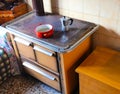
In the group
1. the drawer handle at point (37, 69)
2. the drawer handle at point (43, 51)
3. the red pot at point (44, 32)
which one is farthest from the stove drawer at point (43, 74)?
the red pot at point (44, 32)

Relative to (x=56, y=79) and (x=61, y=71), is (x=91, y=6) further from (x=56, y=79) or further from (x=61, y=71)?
(x=56, y=79)

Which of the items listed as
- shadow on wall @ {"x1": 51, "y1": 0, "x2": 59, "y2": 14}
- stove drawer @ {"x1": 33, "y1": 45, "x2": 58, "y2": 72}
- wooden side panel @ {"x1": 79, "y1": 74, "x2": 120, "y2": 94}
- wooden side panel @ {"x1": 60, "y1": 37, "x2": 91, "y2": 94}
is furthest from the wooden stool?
shadow on wall @ {"x1": 51, "y1": 0, "x2": 59, "y2": 14}

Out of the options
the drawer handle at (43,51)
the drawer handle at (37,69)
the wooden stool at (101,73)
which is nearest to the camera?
the wooden stool at (101,73)

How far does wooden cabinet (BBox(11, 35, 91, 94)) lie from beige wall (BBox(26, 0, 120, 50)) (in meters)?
0.17

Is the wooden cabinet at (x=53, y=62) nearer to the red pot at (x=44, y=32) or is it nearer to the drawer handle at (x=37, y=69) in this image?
the drawer handle at (x=37, y=69)

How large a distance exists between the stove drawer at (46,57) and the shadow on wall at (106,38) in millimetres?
543

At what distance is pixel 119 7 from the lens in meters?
1.47

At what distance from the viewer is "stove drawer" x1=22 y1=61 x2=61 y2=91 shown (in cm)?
170

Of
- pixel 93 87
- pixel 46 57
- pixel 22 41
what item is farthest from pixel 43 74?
pixel 93 87

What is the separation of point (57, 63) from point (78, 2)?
661mm

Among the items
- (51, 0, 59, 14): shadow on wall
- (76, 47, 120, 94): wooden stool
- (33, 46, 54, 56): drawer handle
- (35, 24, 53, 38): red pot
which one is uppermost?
(51, 0, 59, 14): shadow on wall

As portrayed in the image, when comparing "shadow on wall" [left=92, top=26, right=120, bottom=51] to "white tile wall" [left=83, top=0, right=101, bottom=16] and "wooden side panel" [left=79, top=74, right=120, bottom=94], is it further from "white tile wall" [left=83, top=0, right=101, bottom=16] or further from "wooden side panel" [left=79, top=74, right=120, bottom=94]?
"wooden side panel" [left=79, top=74, right=120, bottom=94]

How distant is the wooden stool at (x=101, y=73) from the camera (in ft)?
4.36

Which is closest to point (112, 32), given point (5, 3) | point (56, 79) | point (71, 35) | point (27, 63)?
point (71, 35)
